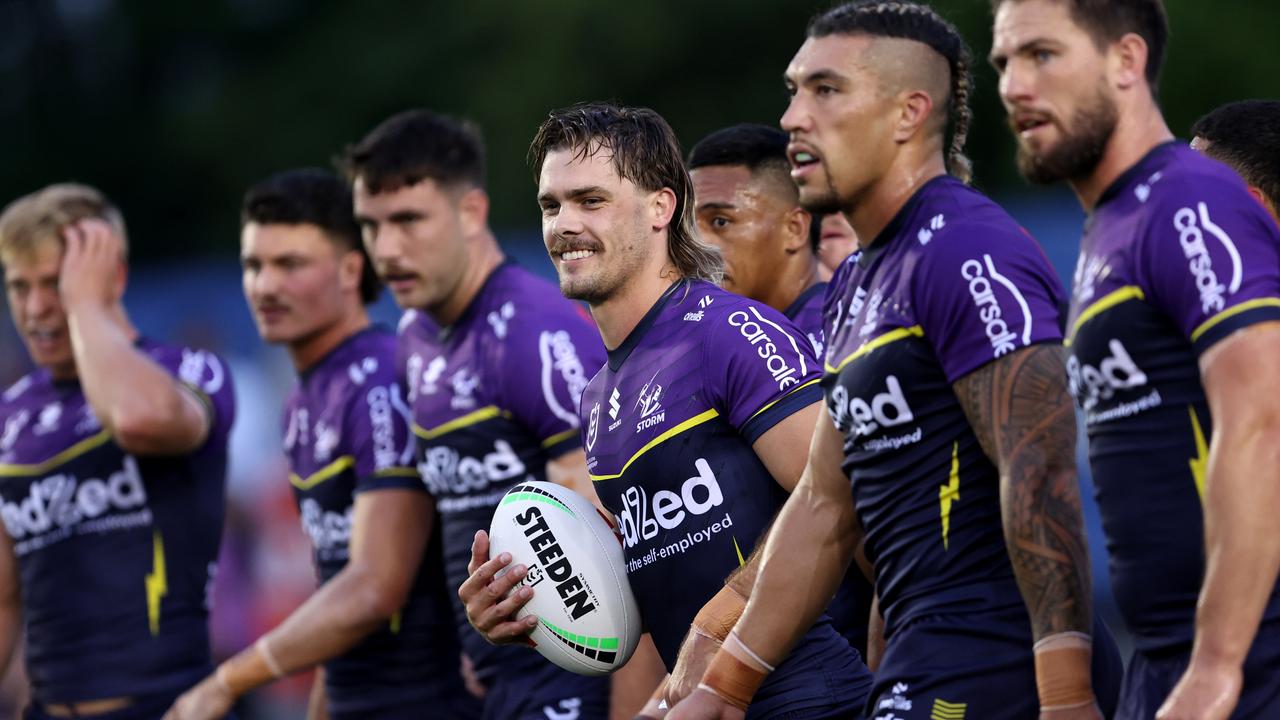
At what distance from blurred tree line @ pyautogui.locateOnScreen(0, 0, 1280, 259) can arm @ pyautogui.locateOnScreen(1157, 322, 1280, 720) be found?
13.3 metres

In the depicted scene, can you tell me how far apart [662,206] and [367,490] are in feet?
7.90

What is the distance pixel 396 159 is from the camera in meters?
7.30

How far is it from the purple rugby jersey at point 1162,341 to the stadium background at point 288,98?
8249mm

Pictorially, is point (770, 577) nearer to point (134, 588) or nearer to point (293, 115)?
point (134, 588)

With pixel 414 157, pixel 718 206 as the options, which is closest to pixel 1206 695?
pixel 718 206

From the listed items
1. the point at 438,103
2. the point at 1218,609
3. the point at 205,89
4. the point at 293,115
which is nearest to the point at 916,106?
the point at 1218,609

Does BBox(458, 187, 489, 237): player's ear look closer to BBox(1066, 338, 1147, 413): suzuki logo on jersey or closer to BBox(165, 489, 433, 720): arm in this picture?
BBox(165, 489, 433, 720): arm

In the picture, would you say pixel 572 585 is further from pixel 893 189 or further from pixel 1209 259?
pixel 1209 259

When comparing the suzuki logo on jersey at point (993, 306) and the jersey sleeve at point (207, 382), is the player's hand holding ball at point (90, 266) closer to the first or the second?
the jersey sleeve at point (207, 382)

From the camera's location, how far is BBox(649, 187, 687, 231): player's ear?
212 inches

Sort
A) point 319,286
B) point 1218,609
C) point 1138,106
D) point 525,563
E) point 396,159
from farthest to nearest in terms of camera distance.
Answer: point 319,286 < point 396,159 < point 525,563 < point 1138,106 < point 1218,609

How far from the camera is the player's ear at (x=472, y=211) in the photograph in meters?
7.28

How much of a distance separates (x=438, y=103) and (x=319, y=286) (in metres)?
15.1

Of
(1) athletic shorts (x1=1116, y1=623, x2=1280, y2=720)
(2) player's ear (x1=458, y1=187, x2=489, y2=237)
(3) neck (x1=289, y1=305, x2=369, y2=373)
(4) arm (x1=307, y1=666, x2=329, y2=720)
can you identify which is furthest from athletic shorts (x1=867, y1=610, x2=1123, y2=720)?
(3) neck (x1=289, y1=305, x2=369, y2=373)
